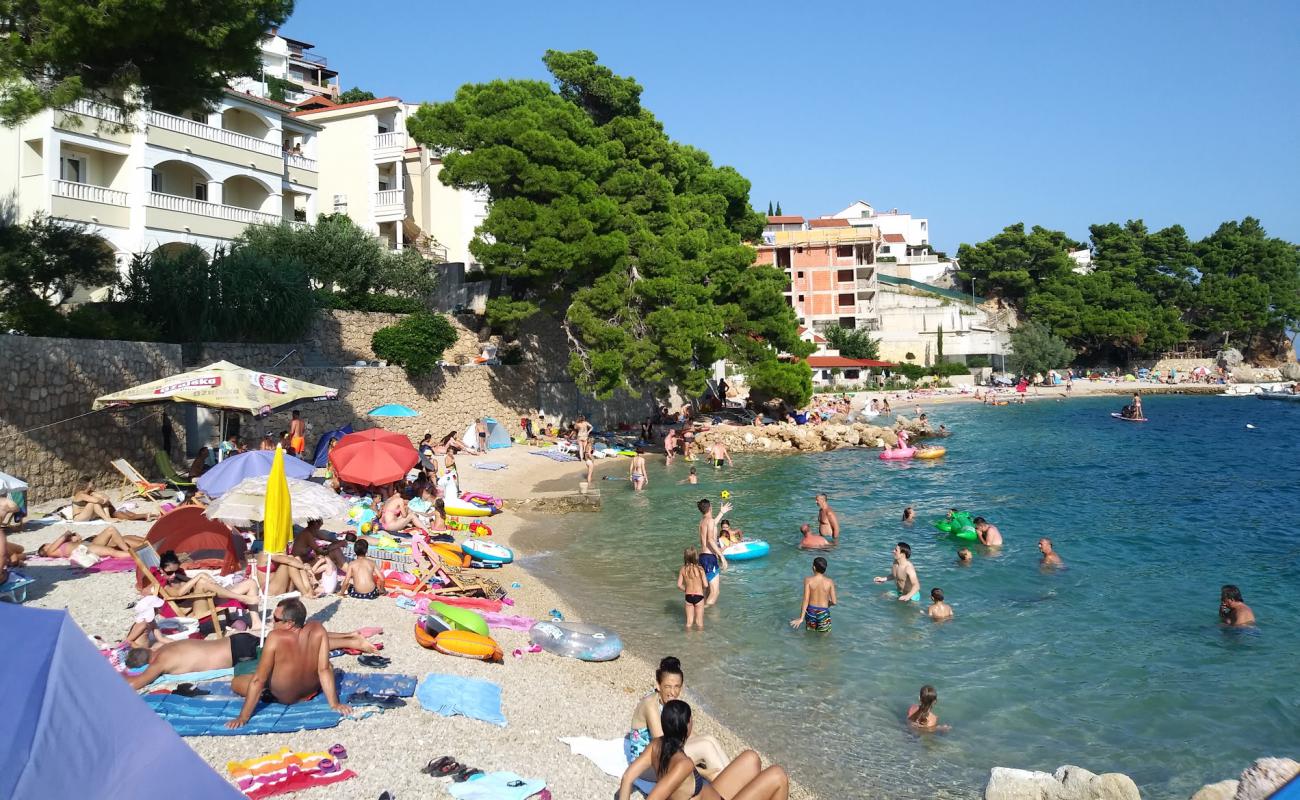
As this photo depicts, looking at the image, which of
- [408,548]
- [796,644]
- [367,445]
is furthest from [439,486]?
[796,644]

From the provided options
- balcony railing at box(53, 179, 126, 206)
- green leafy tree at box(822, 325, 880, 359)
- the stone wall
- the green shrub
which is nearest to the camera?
the stone wall

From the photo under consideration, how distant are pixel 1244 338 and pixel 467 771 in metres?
94.9

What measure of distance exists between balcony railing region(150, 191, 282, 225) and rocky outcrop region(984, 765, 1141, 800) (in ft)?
91.2

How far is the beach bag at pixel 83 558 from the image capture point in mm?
10945

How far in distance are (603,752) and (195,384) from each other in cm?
1026

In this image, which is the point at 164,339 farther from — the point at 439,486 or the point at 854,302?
the point at 854,302

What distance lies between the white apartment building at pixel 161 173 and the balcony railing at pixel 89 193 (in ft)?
0.08

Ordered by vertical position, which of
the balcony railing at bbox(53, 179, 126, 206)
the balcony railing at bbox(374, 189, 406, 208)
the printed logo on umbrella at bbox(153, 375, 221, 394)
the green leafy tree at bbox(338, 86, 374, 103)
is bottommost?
the printed logo on umbrella at bbox(153, 375, 221, 394)

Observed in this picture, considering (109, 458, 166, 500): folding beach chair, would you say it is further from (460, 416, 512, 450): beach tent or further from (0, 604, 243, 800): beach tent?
(0, 604, 243, 800): beach tent

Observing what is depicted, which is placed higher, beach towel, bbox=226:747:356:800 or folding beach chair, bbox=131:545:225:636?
folding beach chair, bbox=131:545:225:636

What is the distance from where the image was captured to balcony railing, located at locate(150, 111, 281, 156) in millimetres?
27469

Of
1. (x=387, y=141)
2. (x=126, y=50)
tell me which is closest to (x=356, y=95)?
(x=387, y=141)

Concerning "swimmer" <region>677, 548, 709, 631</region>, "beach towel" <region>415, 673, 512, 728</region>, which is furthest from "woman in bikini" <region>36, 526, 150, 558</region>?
"swimmer" <region>677, 548, 709, 631</region>

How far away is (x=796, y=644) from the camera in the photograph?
37.8ft
